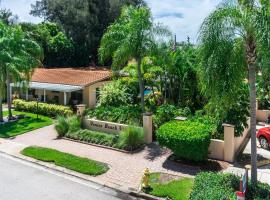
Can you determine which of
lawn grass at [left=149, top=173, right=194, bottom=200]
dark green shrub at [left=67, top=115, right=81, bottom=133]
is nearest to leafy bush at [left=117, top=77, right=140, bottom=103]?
dark green shrub at [left=67, top=115, right=81, bottom=133]

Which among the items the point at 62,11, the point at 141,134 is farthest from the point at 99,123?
the point at 62,11

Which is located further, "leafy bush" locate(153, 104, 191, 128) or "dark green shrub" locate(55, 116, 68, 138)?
"dark green shrub" locate(55, 116, 68, 138)

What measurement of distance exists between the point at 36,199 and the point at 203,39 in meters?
8.19

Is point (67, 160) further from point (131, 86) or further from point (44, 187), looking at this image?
point (131, 86)

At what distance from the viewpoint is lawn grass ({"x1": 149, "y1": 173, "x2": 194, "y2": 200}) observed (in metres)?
12.1

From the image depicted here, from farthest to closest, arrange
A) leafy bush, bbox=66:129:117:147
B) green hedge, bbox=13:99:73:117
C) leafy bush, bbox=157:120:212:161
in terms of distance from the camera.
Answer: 1. green hedge, bbox=13:99:73:117
2. leafy bush, bbox=66:129:117:147
3. leafy bush, bbox=157:120:212:161

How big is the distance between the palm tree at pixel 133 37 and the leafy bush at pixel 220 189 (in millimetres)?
9969

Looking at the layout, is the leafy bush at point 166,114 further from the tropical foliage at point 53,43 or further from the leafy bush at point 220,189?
the tropical foliage at point 53,43

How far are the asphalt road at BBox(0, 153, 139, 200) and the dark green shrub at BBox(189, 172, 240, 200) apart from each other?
112 inches

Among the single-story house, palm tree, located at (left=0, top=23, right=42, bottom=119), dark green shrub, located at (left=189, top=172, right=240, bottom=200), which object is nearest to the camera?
dark green shrub, located at (left=189, top=172, right=240, bottom=200)

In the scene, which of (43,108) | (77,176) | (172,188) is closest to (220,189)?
(172,188)

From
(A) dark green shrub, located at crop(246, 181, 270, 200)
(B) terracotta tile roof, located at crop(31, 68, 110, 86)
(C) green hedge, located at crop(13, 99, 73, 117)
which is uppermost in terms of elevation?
(B) terracotta tile roof, located at crop(31, 68, 110, 86)

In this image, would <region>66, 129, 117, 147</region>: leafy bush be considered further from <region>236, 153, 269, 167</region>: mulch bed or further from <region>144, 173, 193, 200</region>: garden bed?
<region>236, 153, 269, 167</region>: mulch bed

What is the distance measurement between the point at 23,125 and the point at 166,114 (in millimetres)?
10588
